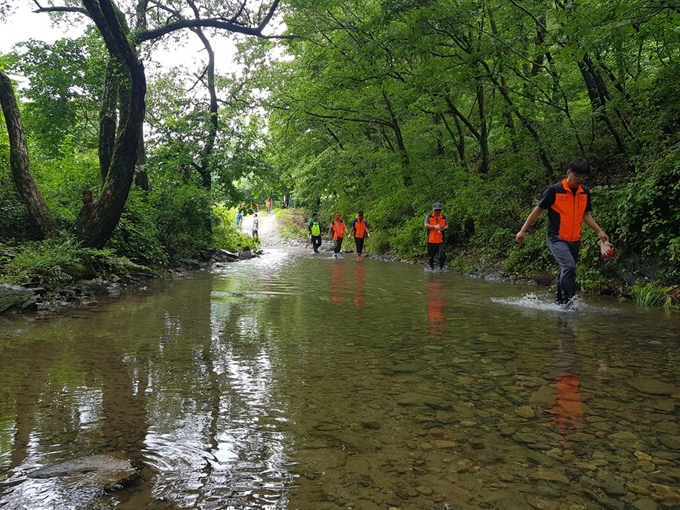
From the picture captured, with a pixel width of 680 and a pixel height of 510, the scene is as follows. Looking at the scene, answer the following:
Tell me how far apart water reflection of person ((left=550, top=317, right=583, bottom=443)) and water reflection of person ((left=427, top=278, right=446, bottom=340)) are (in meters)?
1.39

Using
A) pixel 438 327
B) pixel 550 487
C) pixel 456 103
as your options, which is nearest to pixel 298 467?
pixel 550 487

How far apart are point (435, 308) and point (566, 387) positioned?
397 cm

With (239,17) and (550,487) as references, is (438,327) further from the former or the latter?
(239,17)

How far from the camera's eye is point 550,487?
2.34 m

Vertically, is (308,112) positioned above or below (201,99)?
below

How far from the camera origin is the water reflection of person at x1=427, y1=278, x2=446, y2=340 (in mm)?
5897

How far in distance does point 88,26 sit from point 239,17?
531cm

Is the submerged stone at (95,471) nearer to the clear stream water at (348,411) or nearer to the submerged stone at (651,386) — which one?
the clear stream water at (348,411)

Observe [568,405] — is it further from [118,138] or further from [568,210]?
[118,138]

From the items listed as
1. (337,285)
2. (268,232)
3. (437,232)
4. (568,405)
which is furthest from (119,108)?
(268,232)

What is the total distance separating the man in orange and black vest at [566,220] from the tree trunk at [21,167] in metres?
10.5

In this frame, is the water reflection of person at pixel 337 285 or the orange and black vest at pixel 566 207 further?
the water reflection of person at pixel 337 285

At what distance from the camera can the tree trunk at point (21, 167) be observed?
10.8m

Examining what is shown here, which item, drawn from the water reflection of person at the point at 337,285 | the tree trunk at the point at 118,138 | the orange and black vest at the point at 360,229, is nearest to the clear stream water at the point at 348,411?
the water reflection of person at the point at 337,285
